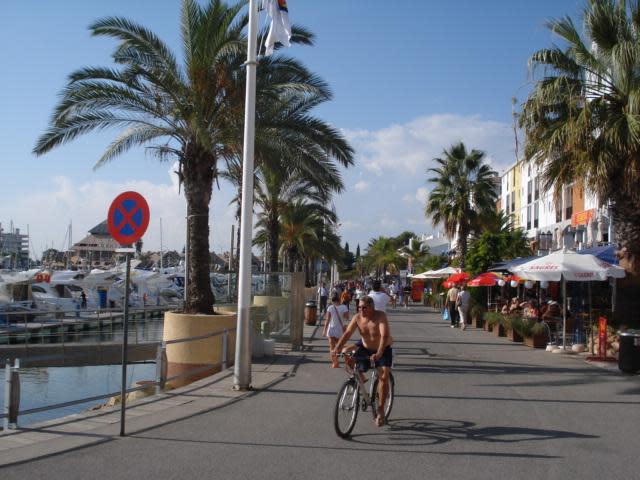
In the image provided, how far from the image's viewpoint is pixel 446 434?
313 inches

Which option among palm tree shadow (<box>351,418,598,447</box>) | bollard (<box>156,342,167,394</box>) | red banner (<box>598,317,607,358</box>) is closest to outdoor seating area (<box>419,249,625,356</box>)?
red banner (<box>598,317,607,358</box>)

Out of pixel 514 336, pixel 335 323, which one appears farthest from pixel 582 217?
pixel 335 323

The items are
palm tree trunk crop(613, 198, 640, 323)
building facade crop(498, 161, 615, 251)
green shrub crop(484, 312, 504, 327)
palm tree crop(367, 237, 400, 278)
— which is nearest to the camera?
palm tree trunk crop(613, 198, 640, 323)

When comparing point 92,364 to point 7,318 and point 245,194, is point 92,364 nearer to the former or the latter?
point 7,318

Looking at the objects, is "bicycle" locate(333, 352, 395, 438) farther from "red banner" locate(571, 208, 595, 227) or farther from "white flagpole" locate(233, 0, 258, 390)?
"red banner" locate(571, 208, 595, 227)

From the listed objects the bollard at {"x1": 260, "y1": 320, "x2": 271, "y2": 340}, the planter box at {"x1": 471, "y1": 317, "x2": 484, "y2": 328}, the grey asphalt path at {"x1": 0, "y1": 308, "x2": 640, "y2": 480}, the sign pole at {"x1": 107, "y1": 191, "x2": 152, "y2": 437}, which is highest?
the sign pole at {"x1": 107, "y1": 191, "x2": 152, "y2": 437}

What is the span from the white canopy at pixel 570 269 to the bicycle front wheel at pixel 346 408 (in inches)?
385

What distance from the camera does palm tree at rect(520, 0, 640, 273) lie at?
15219 millimetres

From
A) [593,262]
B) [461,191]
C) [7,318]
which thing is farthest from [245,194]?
[461,191]

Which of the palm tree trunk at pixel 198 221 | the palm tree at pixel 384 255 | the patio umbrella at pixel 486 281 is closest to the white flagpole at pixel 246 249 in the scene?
the palm tree trunk at pixel 198 221

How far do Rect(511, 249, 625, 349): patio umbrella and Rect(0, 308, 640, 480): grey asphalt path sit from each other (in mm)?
3508

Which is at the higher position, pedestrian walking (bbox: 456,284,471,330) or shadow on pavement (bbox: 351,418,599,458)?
pedestrian walking (bbox: 456,284,471,330)

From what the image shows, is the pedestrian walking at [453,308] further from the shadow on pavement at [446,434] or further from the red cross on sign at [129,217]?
the red cross on sign at [129,217]

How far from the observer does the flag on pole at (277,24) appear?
1255 centimetres
